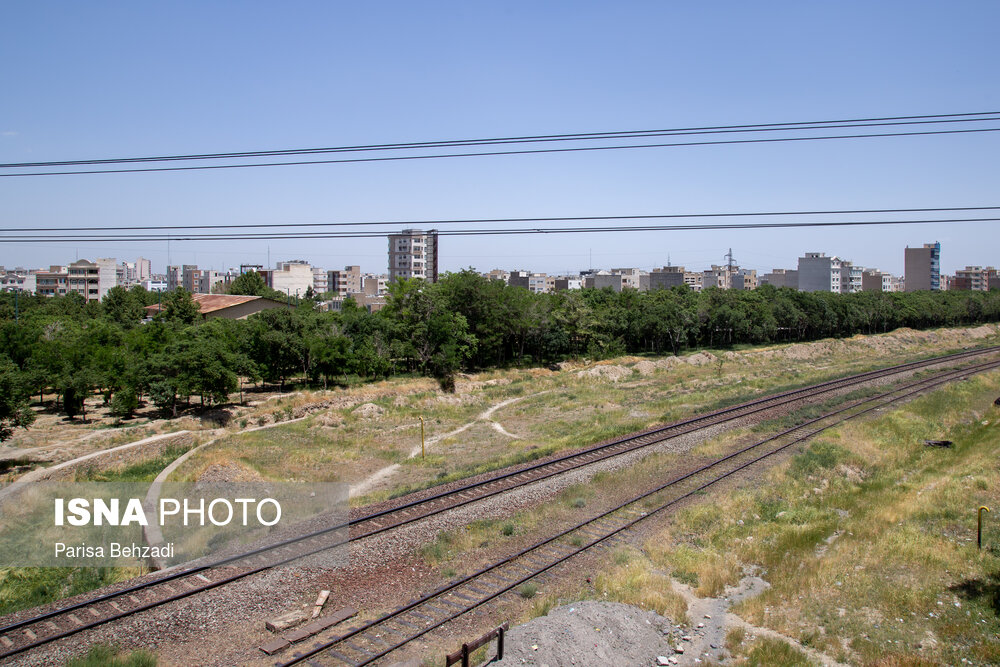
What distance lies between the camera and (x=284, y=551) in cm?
1211

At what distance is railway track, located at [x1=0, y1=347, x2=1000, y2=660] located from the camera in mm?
9141

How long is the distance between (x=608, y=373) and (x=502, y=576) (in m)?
38.5

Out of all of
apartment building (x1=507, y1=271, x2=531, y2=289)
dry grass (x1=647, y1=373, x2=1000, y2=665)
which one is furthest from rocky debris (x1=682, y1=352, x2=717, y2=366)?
apartment building (x1=507, y1=271, x2=531, y2=289)

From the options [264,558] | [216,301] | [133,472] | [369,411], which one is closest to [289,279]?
[216,301]

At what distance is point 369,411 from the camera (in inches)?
1303

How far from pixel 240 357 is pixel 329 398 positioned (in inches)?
230

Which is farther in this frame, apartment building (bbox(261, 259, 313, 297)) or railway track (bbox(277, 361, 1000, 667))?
apartment building (bbox(261, 259, 313, 297))

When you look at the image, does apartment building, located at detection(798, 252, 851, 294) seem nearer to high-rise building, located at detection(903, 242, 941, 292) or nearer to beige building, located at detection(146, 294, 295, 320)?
high-rise building, located at detection(903, 242, 941, 292)

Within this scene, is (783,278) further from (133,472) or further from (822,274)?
(133,472)

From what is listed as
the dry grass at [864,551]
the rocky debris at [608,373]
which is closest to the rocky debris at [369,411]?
the rocky debris at [608,373]

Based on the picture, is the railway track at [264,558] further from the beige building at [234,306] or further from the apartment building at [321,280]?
the apartment building at [321,280]

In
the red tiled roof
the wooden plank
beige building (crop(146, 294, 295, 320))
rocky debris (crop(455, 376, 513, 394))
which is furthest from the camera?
the red tiled roof

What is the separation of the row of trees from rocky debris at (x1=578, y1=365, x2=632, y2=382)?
799 centimetres

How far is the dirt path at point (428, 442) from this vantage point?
18547 mm
